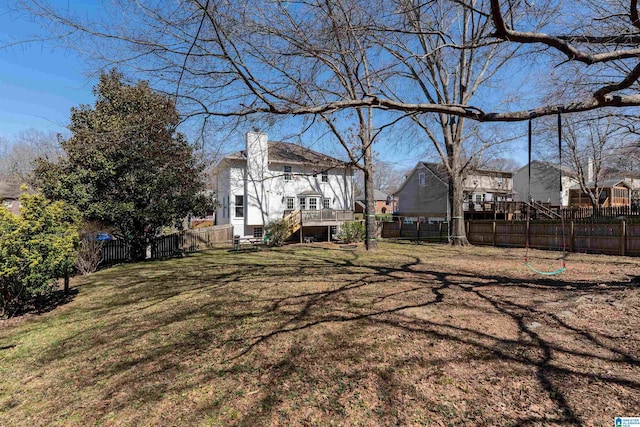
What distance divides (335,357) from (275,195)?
812 inches

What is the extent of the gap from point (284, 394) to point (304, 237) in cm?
1979

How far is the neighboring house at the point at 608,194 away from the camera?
32.8 meters

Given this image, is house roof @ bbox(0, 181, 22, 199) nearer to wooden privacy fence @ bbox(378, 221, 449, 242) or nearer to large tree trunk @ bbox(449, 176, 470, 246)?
wooden privacy fence @ bbox(378, 221, 449, 242)

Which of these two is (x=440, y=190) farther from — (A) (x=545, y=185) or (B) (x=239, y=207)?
(B) (x=239, y=207)

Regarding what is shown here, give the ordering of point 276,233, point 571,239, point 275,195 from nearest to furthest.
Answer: point 571,239
point 276,233
point 275,195

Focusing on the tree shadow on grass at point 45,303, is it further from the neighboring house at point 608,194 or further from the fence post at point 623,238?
the neighboring house at point 608,194

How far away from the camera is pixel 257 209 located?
23.0 metres

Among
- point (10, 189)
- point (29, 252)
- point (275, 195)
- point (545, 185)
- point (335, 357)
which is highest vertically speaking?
point (545, 185)

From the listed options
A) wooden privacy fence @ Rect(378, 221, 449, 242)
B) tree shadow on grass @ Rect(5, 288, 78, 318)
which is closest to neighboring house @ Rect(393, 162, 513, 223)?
wooden privacy fence @ Rect(378, 221, 449, 242)

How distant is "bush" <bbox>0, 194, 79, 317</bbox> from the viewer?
550 cm

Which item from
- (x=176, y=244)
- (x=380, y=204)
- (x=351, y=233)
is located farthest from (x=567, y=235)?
(x=380, y=204)

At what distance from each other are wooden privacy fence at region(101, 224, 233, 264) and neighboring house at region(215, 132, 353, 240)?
6.35ft

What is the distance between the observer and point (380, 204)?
51.3m

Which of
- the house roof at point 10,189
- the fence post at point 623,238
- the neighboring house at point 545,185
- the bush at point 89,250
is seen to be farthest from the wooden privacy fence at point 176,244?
the neighboring house at point 545,185
